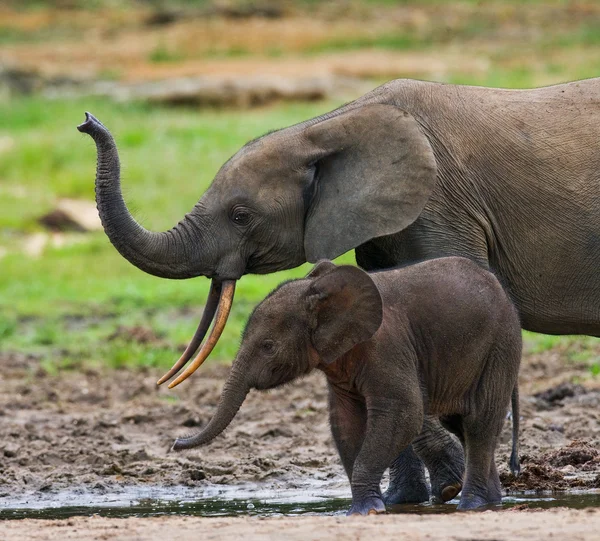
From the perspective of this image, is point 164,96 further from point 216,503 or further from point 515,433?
point 515,433

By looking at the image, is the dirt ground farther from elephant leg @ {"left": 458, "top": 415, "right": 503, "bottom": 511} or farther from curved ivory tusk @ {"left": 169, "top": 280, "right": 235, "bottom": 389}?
curved ivory tusk @ {"left": 169, "top": 280, "right": 235, "bottom": 389}

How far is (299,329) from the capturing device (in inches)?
263

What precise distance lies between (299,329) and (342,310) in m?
0.22

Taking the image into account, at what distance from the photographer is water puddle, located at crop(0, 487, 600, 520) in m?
→ 7.29

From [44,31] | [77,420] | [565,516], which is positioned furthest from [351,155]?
[44,31]

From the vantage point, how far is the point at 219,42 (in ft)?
117

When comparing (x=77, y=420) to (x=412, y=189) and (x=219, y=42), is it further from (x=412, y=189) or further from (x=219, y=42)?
(x=219, y=42)

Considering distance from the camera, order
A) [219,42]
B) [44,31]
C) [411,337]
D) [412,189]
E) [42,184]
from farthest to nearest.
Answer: [44,31]
[219,42]
[42,184]
[412,189]
[411,337]

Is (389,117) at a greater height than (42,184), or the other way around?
(42,184)

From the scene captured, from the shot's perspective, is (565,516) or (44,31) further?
(44,31)

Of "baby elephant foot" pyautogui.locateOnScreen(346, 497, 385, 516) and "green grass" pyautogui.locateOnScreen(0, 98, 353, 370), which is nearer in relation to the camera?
"baby elephant foot" pyautogui.locateOnScreen(346, 497, 385, 516)

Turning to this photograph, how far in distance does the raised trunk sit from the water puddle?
1.25 metres

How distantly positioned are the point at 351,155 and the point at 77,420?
3.61 metres

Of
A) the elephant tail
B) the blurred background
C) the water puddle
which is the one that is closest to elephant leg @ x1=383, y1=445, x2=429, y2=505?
the water puddle
